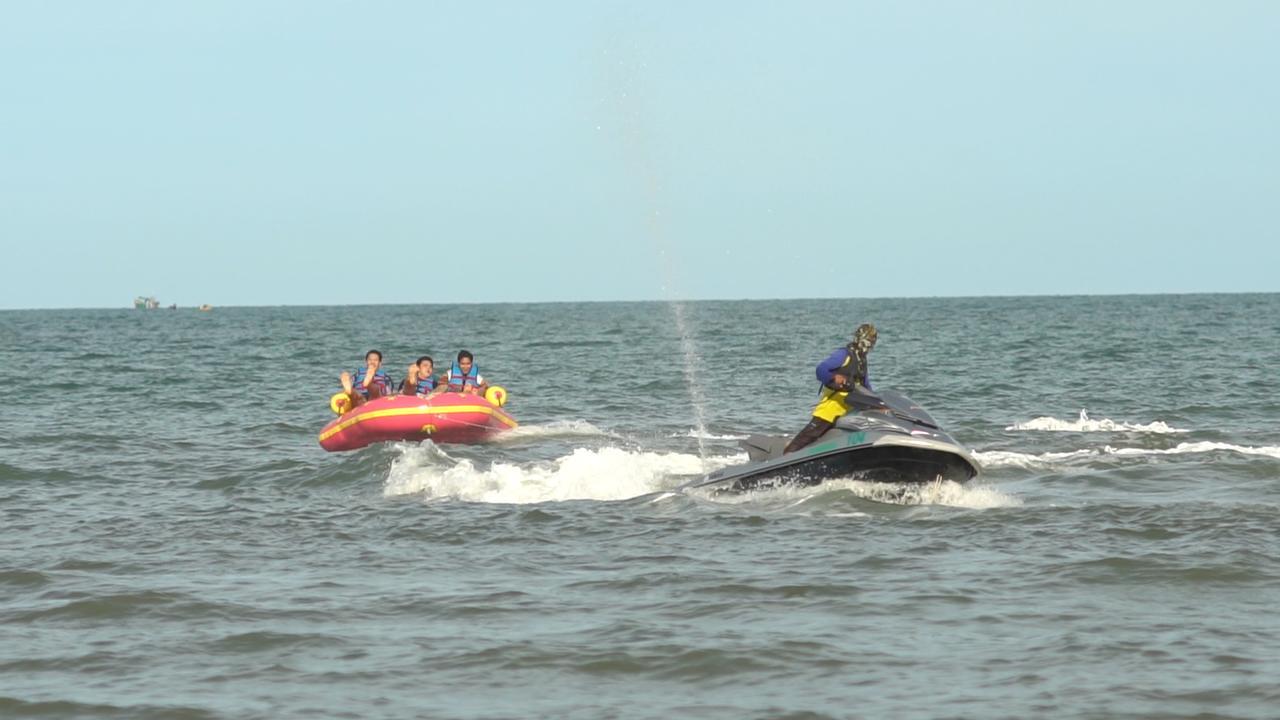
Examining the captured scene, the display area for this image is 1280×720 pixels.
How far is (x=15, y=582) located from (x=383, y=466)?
7030 millimetres

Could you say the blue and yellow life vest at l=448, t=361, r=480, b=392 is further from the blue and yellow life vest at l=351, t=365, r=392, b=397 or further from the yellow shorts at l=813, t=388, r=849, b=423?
the yellow shorts at l=813, t=388, r=849, b=423

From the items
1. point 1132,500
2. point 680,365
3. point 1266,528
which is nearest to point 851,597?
point 1266,528

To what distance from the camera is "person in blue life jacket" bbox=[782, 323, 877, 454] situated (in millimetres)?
13180

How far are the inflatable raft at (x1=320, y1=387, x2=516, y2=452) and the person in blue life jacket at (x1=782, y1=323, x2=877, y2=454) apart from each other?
7930 mm

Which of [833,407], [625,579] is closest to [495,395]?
[833,407]

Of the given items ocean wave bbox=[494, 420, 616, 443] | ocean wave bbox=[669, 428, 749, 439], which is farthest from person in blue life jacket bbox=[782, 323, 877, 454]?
ocean wave bbox=[494, 420, 616, 443]

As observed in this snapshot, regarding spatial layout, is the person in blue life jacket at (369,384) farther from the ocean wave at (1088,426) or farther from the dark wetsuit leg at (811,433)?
the ocean wave at (1088,426)

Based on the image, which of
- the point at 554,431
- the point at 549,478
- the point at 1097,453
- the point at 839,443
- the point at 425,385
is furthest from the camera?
the point at 554,431

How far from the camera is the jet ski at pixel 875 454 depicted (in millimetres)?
12734

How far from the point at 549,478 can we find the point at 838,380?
368 cm

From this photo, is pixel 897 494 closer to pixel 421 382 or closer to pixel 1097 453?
pixel 1097 453

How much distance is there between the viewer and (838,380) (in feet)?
43.3

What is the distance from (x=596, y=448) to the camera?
20000 mm

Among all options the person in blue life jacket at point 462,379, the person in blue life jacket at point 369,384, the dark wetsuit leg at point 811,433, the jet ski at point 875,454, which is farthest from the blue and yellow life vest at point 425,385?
the dark wetsuit leg at point 811,433
